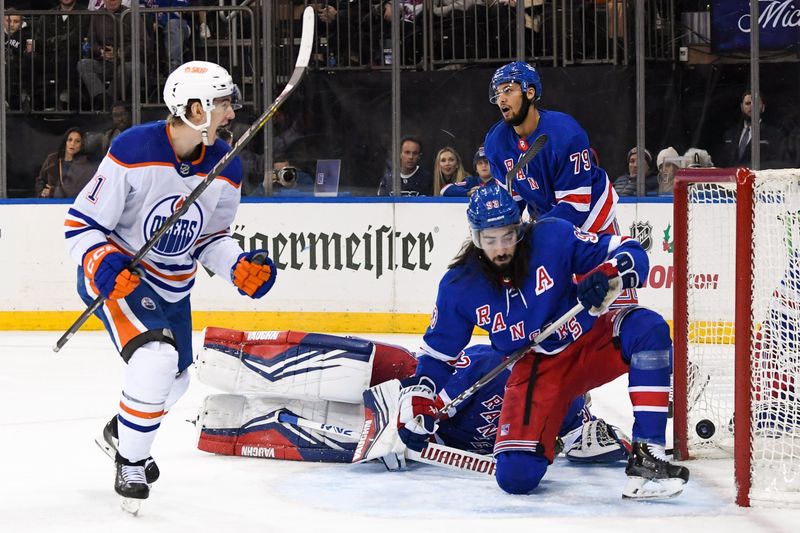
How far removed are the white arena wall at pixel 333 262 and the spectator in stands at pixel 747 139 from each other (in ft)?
4.67

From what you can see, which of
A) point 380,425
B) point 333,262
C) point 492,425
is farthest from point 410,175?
point 380,425

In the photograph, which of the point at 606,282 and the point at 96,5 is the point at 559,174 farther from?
the point at 96,5

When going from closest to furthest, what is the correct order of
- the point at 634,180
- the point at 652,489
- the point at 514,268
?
the point at 652,489 → the point at 514,268 → the point at 634,180

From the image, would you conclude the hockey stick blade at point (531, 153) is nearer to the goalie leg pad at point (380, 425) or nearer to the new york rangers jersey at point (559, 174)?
the new york rangers jersey at point (559, 174)

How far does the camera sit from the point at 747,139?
21.7 ft

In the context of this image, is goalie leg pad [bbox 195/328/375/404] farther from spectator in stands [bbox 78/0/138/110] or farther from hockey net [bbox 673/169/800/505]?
spectator in stands [bbox 78/0/138/110]

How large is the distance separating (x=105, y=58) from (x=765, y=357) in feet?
16.1

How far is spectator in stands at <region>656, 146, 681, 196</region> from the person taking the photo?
22.0ft

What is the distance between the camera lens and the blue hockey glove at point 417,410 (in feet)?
11.3

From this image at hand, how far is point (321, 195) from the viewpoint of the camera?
6.98 metres

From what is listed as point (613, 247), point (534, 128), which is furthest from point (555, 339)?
point (534, 128)

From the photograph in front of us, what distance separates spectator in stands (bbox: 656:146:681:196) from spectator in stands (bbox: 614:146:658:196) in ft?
0.11

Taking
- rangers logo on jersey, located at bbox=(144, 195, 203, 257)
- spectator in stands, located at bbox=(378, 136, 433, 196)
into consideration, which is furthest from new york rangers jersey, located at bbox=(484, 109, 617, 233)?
spectator in stands, located at bbox=(378, 136, 433, 196)

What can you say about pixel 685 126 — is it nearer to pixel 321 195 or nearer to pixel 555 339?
pixel 321 195
